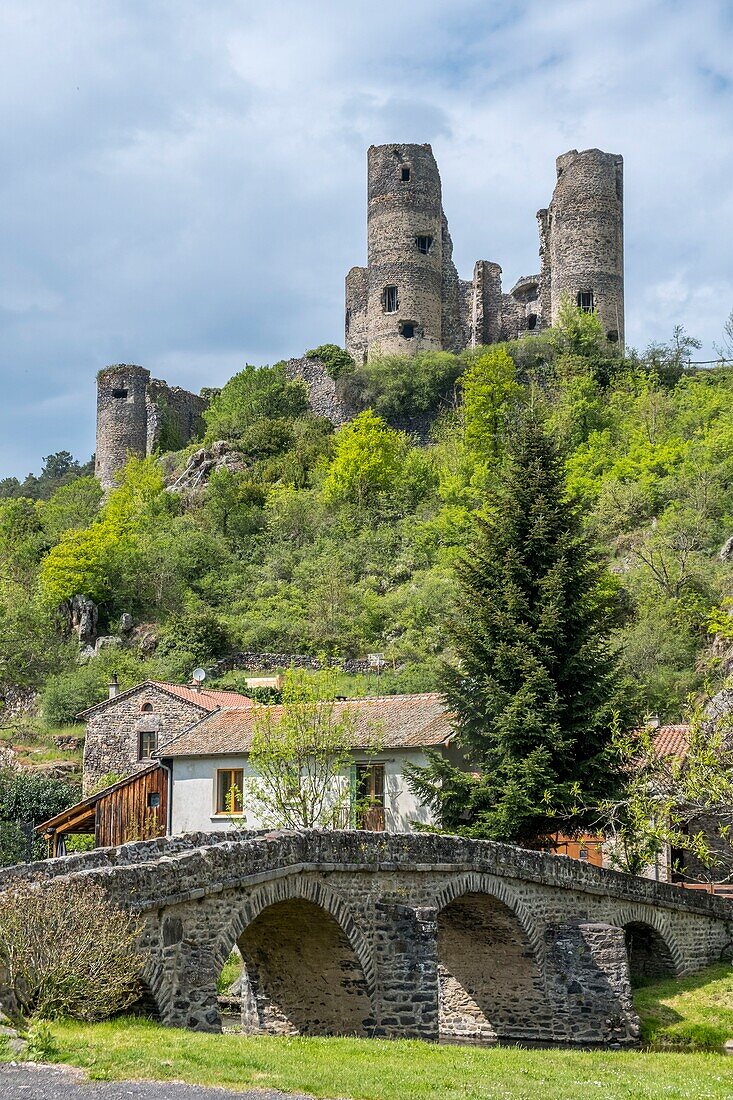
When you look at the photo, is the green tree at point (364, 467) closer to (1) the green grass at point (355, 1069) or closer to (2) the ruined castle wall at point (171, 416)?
(2) the ruined castle wall at point (171, 416)

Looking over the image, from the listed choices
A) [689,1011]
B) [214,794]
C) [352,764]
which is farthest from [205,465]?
[689,1011]

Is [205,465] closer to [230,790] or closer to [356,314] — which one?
[356,314]

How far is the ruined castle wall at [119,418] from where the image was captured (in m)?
66.0

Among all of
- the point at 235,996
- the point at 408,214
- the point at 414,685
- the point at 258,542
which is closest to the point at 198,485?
the point at 258,542

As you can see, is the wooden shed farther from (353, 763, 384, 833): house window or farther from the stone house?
(353, 763, 384, 833): house window

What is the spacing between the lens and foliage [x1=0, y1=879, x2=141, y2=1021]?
11.7 meters

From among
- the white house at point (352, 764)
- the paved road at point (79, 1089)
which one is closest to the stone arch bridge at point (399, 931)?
the paved road at point (79, 1089)

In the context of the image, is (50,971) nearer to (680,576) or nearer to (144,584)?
(680,576)

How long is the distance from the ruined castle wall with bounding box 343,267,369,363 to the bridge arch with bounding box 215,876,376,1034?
1773 inches

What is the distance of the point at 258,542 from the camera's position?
175 feet

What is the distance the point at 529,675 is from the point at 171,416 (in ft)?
151

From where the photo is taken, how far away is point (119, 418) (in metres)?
66.3

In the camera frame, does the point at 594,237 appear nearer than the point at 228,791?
No

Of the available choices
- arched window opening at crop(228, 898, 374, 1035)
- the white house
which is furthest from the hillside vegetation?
arched window opening at crop(228, 898, 374, 1035)
